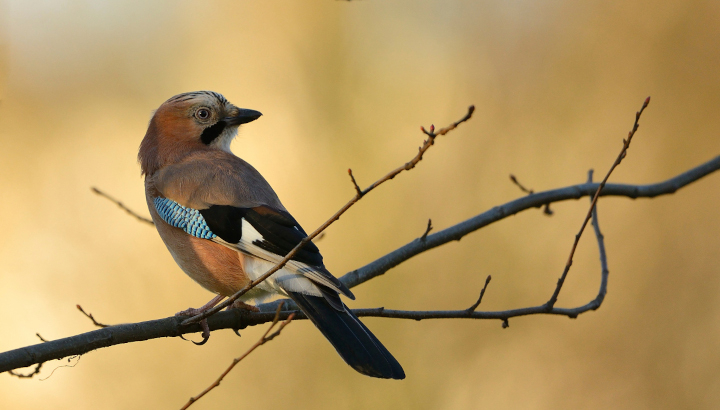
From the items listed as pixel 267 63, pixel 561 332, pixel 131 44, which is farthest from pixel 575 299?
pixel 131 44

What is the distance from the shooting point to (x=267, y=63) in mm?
9492

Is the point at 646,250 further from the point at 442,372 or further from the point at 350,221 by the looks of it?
the point at 350,221

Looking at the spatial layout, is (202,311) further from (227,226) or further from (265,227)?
(265,227)

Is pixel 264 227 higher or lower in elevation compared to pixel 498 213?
lower

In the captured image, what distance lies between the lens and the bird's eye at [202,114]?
4.77 meters

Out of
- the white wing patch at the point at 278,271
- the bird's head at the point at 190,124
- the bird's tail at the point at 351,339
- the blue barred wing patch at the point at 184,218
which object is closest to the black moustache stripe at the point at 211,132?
the bird's head at the point at 190,124

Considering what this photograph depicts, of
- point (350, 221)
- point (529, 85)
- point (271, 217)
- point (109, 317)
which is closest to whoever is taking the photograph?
point (271, 217)

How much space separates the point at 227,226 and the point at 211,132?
1252 millimetres

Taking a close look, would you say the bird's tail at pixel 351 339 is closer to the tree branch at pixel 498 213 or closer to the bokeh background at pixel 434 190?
the tree branch at pixel 498 213

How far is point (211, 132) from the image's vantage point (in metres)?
4.81

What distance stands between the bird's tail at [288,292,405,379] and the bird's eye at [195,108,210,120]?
186 cm

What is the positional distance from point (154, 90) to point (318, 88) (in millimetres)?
2375

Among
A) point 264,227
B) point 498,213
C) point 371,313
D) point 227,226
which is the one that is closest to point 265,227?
point 264,227

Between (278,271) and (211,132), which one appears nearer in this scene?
(278,271)
